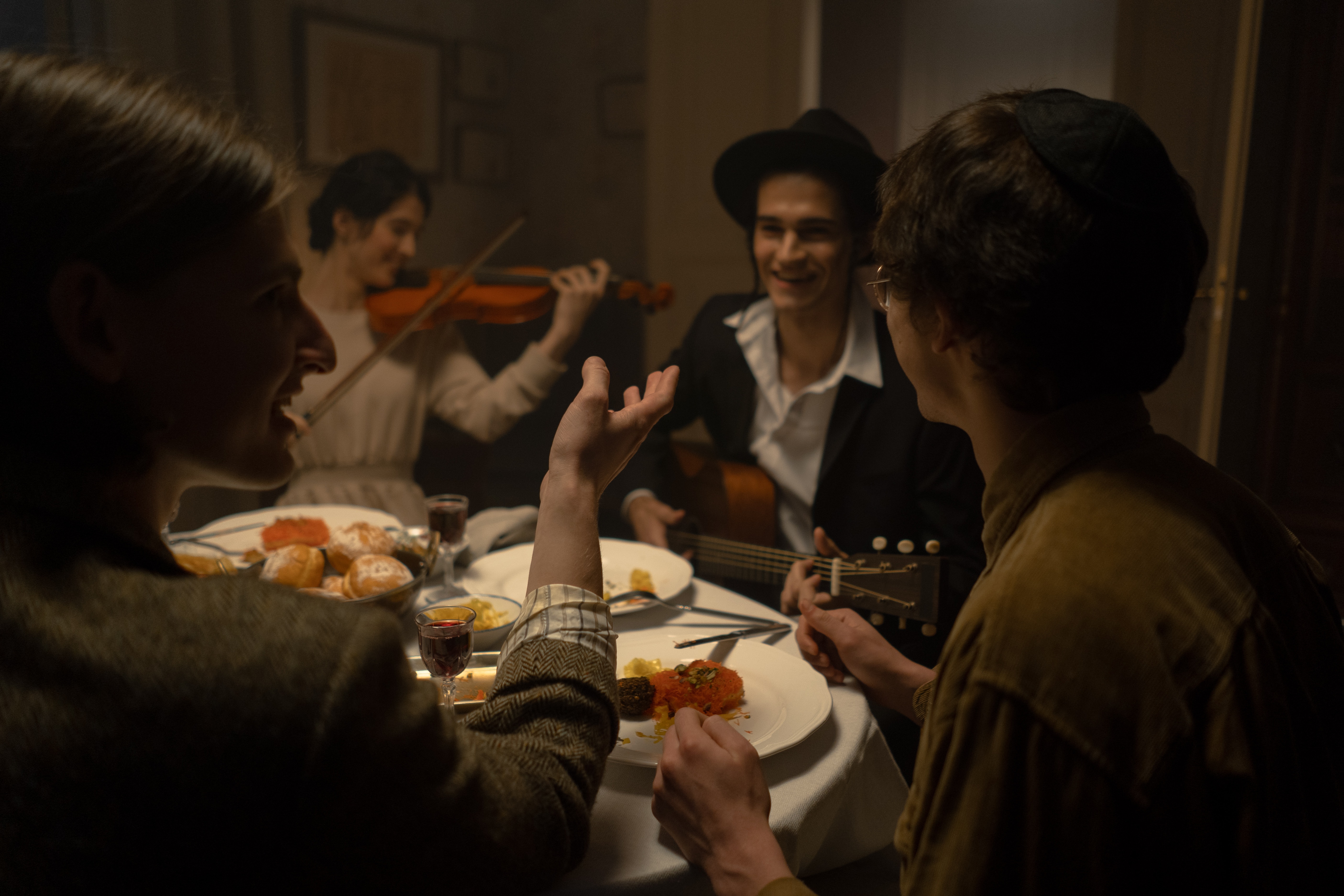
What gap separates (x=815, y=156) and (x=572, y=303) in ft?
3.47

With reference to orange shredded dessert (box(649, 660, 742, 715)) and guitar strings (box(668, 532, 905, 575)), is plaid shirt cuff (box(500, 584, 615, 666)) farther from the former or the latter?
guitar strings (box(668, 532, 905, 575))

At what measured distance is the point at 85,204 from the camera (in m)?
0.60

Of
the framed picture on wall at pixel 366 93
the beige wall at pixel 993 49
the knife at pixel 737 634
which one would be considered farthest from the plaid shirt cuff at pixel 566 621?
the framed picture on wall at pixel 366 93

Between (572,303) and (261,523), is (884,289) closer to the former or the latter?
(261,523)

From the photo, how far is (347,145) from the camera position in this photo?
3824mm

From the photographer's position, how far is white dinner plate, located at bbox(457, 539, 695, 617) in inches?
61.1

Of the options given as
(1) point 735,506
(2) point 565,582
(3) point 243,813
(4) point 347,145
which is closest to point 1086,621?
(2) point 565,582

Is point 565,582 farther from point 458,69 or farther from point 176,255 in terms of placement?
point 458,69

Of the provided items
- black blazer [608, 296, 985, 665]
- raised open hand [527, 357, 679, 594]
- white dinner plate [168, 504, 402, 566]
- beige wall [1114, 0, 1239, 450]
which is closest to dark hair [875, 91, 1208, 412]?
raised open hand [527, 357, 679, 594]

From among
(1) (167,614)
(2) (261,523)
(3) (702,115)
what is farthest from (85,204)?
(3) (702,115)

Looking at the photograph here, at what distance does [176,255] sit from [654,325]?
357 centimetres

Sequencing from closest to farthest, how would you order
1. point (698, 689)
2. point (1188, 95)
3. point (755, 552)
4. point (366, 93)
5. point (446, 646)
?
point (446, 646)
point (698, 689)
point (755, 552)
point (1188, 95)
point (366, 93)

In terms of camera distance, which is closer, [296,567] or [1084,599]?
[1084,599]

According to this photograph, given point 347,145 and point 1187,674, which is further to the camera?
point 347,145
